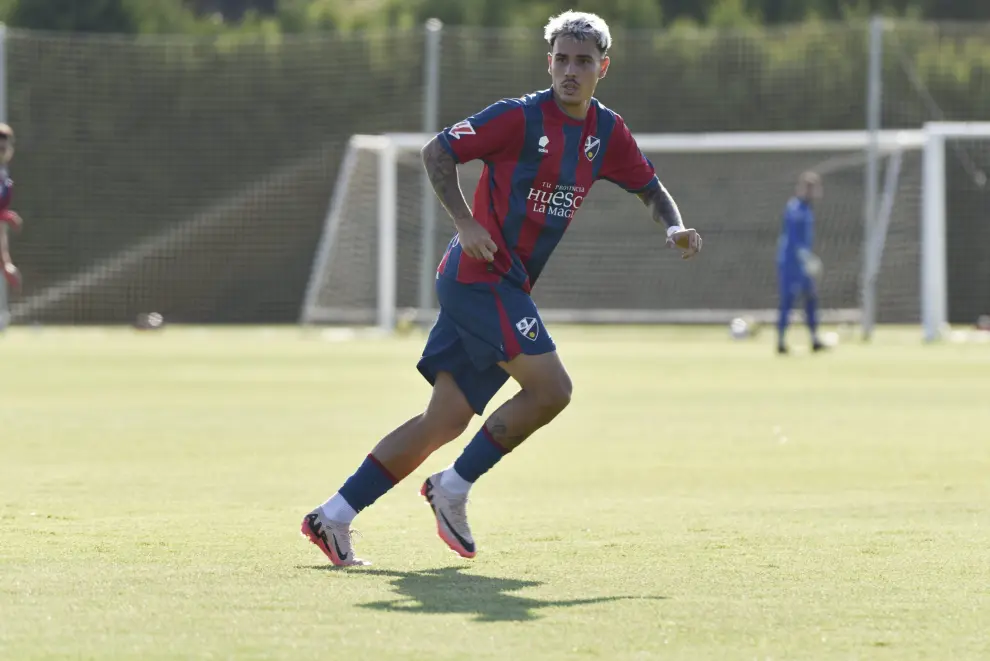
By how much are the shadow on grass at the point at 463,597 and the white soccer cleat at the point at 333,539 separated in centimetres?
12

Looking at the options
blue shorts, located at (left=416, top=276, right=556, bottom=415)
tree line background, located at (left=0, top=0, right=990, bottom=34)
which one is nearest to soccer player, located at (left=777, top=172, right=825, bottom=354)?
tree line background, located at (left=0, top=0, right=990, bottom=34)

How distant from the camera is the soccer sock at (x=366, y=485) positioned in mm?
6930

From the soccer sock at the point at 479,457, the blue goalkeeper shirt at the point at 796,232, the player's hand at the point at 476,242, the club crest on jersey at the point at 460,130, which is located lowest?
the blue goalkeeper shirt at the point at 796,232

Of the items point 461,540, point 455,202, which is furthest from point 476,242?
point 461,540

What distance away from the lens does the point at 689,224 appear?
32.4 m

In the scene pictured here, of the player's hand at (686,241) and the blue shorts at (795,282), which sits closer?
the player's hand at (686,241)

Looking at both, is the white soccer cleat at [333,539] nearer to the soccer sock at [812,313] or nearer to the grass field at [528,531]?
the grass field at [528,531]

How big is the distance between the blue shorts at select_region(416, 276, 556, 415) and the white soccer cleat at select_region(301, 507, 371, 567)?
658 mm

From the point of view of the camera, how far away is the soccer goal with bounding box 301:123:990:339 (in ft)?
96.0

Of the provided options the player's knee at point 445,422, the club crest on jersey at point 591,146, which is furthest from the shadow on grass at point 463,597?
the club crest on jersey at point 591,146

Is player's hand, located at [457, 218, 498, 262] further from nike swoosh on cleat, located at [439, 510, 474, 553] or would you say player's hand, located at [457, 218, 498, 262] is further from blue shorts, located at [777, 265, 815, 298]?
blue shorts, located at [777, 265, 815, 298]

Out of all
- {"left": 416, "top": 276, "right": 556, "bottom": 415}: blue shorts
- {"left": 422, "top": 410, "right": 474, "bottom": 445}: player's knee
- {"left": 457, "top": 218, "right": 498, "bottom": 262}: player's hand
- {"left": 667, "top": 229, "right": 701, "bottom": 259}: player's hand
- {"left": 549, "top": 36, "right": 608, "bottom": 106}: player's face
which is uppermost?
{"left": 549, "top": 36, "right": 608, "bottom": 106}: player's face

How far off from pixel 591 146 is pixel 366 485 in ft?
4.92

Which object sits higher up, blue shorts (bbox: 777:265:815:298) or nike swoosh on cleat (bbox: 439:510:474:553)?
nike swoosh on cleat (bbox: 439:510:474:553)
